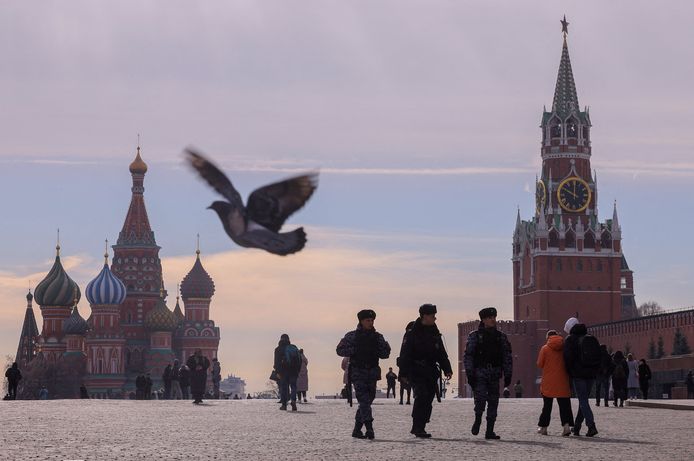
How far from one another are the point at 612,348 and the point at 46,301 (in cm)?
6963

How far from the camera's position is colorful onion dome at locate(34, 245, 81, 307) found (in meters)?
170

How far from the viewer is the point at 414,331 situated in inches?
778

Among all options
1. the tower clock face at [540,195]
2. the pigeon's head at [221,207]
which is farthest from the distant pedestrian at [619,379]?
the tower clock face at [540,195]

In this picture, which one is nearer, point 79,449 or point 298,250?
point 298,250

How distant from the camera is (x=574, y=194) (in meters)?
149

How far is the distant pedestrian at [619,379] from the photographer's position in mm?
38375

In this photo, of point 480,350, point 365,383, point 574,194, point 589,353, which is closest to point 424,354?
point 480,350

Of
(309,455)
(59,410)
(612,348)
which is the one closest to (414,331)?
(309,455)

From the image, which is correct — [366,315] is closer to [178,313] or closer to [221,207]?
[221,207]

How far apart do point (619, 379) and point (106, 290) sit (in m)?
130

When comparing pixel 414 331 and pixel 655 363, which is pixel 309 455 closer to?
pixel 414 331

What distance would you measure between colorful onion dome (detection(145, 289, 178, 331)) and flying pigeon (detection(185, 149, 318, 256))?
15665 cm

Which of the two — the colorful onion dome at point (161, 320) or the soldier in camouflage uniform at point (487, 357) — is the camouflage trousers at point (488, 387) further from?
the colorful onion dome at point (161, 320)

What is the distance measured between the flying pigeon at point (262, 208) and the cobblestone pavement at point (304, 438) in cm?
827
